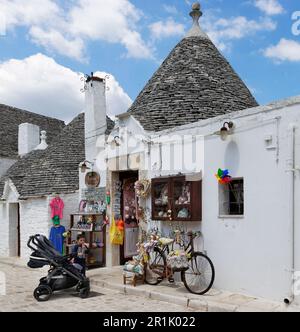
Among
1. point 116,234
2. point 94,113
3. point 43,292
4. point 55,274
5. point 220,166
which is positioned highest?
point 94,113

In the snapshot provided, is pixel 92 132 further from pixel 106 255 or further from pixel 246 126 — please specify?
pixel 246 126

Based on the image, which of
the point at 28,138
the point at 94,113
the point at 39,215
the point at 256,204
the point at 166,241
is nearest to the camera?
the point at 256,204

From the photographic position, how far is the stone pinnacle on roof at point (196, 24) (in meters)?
12.5

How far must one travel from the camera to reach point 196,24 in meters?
12.8

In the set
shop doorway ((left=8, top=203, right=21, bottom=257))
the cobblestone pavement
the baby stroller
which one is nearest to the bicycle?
the cobblestone pavement

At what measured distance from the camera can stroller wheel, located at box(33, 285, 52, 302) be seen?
25.7 feet

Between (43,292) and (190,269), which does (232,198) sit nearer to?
(190,269)

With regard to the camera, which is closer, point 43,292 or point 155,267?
point 43,292

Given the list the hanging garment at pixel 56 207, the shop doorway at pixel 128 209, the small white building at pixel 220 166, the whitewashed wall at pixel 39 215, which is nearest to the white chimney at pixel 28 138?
the whitewashed wall at pixel 39 215

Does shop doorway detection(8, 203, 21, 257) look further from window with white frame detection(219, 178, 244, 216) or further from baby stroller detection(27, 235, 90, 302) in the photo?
window with white frame detection(219, 178, 244, 216)

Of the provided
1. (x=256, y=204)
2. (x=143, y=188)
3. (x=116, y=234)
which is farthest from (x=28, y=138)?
(x=256, y=204)

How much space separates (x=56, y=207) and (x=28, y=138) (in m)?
6.89

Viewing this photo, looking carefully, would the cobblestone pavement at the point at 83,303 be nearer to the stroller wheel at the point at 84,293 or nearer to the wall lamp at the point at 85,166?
the stroller wheel at the point at 84,293

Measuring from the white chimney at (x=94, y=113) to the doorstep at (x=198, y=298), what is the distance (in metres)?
4.16
